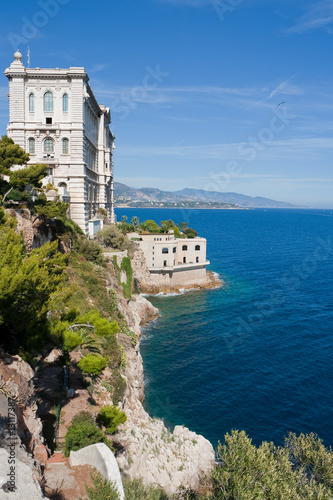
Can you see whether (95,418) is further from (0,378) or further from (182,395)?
(182,395)

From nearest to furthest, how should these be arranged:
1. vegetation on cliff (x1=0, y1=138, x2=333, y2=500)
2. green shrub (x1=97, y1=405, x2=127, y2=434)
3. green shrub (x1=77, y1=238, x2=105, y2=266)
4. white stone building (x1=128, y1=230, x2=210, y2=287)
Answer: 1. vegetation on cliff (x1=0, y1=138, x2=333, y2=500)
2. green shrub (x1=97, y1=405, x2=127, y2=434)
3. green shrub (x1=77, y1=238, x2=105, y2=266)
4. white stone building (x1=128, y1=230, x2=210, y2=287)

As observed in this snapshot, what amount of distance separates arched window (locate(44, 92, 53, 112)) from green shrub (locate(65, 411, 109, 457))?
3715 cm

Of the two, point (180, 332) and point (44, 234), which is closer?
point (44, 234)

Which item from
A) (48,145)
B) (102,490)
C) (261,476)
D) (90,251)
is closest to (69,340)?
(102,490)

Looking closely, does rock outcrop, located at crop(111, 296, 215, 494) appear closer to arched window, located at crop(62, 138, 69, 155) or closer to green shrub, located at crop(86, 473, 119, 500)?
green shrub, located at crop(86, 473, 119, 500)

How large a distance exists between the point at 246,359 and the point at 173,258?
32.5m

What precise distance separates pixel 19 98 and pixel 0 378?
3999cm

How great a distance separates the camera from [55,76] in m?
43.9

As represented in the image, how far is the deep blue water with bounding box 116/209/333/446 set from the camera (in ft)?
109

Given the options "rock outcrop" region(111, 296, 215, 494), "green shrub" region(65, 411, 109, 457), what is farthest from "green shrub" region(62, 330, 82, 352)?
"rock outcrop" region(111, 296, 215, 494)

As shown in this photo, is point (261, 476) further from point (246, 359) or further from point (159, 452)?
point (246, 359)

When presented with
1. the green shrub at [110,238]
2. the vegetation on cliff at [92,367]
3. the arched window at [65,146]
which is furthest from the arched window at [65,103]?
the vegetation on cliff at [92,367]

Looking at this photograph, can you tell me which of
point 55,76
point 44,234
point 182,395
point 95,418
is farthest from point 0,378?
point 55,76

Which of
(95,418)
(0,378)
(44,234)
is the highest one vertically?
(44,234)
